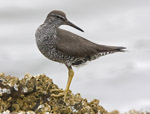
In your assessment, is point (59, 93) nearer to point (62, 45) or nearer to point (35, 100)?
point (35, 100)

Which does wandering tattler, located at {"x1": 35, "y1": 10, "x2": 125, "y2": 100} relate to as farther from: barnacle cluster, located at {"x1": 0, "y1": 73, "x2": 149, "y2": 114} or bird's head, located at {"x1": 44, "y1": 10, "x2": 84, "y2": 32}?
barnacle cluster, located at {"x1": 0, "y1": 73, "x2": 149, "y2": 114}

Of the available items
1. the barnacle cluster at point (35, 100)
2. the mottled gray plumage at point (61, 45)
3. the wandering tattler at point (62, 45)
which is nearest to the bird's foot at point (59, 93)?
the barnacle cluster at point (35, 100)

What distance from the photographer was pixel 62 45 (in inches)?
276

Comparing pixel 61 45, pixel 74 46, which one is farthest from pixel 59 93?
pixel 74 46

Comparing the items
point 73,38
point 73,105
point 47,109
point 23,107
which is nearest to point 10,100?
point 23,107

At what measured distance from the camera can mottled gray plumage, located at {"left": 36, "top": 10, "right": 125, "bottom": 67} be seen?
22.9ft

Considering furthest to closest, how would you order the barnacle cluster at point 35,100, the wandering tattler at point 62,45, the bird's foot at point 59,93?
the wandering tattler at point 62,45, the bird's foot at point 59,93, the barnacle cluster at point 35,100

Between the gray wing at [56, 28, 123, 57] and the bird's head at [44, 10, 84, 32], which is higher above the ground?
the bird's head at [44, 10, 84, 32]

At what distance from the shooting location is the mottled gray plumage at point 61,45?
697 cm

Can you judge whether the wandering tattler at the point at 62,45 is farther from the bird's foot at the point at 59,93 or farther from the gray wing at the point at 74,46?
the bird's foot at the point at 59,93

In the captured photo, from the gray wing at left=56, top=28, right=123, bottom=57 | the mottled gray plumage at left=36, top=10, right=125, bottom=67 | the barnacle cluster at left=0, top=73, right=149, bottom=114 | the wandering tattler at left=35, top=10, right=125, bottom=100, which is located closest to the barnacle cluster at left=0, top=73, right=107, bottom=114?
the barnacle cluster at left=0, top=73, right=149, bottom=114

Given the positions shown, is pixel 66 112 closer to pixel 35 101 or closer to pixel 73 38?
pixel 35 101

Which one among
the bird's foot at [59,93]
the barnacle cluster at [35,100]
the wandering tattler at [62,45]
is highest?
the wandering tattler at [62,45]

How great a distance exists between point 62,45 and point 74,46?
0.33 meters
